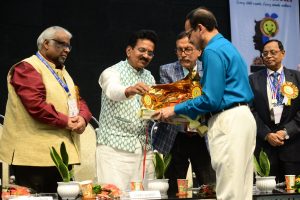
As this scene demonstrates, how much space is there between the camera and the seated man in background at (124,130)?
391 cm

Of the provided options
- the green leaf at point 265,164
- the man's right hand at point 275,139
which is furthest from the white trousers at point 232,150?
the man's right hand at point 275,139

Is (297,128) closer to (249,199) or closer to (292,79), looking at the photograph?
(292,79)

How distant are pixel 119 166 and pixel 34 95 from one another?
664mm

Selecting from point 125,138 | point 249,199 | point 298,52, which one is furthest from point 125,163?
point 298,52

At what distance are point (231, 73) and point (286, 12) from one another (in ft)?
12.5

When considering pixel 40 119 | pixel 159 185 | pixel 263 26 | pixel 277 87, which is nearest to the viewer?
pixel 159 185

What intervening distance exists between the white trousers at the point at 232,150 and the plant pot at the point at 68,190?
2.32ft

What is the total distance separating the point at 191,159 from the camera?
4121mm

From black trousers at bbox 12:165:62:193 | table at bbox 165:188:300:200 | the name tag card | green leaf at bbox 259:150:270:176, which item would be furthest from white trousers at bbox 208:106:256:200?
black trousers at bbox 12:165:62:193

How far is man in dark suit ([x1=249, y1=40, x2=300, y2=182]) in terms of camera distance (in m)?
4.50

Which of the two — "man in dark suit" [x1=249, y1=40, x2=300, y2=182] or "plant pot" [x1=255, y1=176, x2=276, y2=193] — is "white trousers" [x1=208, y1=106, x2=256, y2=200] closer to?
"plant pot" [x1=255, y1=176, x2=276, y2=193]

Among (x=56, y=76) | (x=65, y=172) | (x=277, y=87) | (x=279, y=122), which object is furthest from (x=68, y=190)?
(x=277, y=87)

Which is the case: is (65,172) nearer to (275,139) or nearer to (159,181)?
(159,181)

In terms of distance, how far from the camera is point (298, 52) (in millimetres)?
A: 6629
